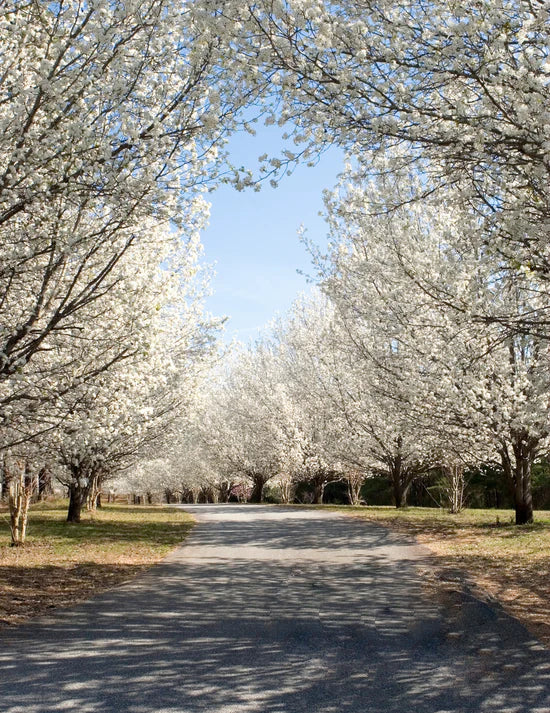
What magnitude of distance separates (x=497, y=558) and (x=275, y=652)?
670cm

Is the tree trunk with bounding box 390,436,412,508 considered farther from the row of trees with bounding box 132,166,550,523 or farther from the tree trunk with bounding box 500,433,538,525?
the tree trunk with bounding box 500,433,538,525

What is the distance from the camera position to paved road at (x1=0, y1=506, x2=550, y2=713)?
4547 millimetres

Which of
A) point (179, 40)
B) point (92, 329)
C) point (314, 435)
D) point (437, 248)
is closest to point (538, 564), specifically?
point (437, 248)

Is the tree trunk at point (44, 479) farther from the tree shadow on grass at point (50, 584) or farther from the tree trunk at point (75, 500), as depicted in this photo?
the tree shadow on grass at point (50, 584)

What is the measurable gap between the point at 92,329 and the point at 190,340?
7.15m

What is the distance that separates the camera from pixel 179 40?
8.43 meters

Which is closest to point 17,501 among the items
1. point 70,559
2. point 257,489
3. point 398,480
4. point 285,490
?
point 70,559

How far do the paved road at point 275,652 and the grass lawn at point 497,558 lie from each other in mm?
528

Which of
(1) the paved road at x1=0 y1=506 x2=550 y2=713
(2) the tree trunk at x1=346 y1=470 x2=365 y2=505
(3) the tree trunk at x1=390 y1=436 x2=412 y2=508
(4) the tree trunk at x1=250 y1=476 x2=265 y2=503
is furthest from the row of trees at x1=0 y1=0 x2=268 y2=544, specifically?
(4) the tree trunk at x1=250 y1=476 x2=265 y2=503

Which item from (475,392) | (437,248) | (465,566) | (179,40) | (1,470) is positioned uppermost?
(179,40)

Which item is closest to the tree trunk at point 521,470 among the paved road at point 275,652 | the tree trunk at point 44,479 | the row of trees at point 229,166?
the row of trees at point 229,166

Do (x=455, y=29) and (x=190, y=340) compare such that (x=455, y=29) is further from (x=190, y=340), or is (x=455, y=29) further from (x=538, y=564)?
(x=190, y=340)

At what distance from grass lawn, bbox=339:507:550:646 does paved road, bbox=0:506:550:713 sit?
53cm

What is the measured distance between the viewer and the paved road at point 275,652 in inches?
179
